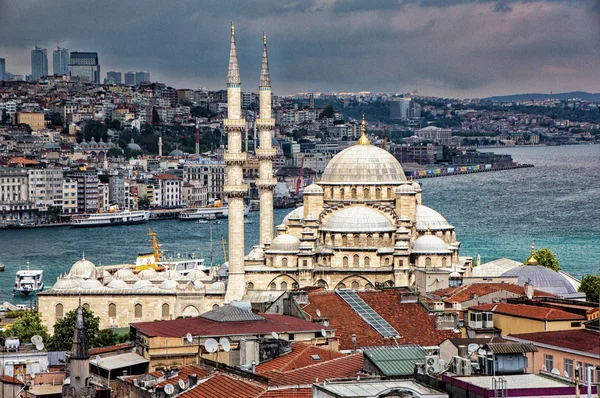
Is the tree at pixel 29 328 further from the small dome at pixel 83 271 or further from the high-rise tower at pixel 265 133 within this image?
the high-rise tower at pixel 265 133

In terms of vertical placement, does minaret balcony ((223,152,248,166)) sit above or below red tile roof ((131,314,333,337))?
above

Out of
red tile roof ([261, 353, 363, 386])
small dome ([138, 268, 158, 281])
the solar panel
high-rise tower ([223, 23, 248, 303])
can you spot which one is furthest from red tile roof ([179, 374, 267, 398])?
small dome ([138, 268, 158, 281])

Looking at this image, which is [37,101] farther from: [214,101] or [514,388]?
[514,388]

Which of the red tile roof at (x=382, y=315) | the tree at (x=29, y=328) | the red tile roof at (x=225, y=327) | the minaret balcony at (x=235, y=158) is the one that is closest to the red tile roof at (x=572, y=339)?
the red tile roof at (x=225, y=327)

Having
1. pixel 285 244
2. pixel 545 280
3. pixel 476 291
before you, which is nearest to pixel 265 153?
pixel 285 244

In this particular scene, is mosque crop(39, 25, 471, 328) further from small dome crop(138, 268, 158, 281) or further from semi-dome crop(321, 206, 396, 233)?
small dome crop(138, 268, 158, 281)

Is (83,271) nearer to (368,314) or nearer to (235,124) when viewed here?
(235,124)
